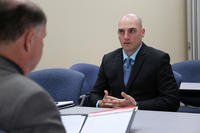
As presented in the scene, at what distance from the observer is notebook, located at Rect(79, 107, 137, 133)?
1.63m

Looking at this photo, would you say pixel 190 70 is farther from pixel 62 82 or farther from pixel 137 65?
pixel 62 82

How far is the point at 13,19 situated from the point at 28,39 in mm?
73

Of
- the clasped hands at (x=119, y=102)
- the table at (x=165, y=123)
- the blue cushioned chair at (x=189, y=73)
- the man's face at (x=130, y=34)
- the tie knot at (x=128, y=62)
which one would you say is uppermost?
the man's face at (x=130, y=34)

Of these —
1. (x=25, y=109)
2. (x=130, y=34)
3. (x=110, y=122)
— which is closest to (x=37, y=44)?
(x=25, y=109)

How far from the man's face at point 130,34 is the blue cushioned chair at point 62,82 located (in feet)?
1.45

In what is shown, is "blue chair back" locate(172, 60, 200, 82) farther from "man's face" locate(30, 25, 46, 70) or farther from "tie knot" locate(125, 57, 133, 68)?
Answer: "man's face" locate(30, 25, 46, 70)

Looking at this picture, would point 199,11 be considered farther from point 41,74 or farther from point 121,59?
point 41,74

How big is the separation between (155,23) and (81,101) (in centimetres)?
276

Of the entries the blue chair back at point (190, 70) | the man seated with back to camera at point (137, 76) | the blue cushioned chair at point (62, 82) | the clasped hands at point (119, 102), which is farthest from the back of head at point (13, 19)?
the blue chair back at point (190, 70)

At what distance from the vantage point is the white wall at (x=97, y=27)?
4543 mm

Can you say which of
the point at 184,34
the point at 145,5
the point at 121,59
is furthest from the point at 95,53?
the point at 121,59

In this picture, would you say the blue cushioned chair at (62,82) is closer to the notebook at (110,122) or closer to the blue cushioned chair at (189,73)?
the notebook at (110,122)

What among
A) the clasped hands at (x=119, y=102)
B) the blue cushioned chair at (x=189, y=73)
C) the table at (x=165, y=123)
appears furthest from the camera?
the blue cushioned chair at (x=189, y=73)

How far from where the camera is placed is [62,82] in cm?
296
